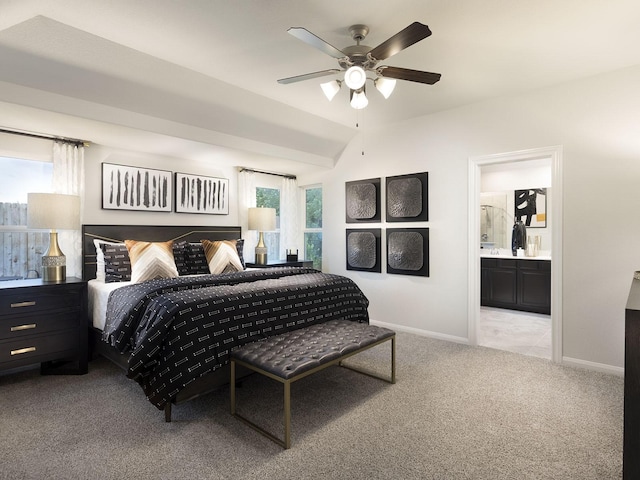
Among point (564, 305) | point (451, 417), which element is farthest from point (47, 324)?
point (564, 305)

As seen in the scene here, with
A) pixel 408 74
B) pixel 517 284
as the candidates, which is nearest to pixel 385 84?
pixel 408 74

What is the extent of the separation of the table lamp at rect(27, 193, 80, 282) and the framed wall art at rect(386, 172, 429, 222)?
11.2 ft

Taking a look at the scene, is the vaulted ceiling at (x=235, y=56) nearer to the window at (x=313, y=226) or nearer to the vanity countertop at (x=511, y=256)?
the window at (x=313, y=226)

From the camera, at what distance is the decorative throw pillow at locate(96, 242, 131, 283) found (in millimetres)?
3604

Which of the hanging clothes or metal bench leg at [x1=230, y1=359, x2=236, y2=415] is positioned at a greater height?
the hanging clothes

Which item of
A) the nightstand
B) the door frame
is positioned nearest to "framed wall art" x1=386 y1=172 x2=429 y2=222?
the door frame

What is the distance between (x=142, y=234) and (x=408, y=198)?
317 cm

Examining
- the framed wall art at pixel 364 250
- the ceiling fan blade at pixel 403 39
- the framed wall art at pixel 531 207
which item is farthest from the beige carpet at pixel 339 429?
the framed wall art at pixel 531 207

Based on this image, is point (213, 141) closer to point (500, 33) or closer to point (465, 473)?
point (500, 33)

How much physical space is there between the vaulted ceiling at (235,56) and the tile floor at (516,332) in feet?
8.65

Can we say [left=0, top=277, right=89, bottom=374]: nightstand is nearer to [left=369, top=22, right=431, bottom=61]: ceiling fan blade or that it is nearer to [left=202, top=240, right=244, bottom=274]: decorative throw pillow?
[left=202, top=240, right=244, bottom=274]: decorative throw pillow

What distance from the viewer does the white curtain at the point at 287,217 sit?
19.3 feet

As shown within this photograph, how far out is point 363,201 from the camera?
492cm

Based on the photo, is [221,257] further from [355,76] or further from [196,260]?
[355,76]
